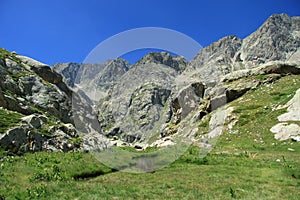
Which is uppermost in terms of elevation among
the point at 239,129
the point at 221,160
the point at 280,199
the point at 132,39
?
the point at 132,39

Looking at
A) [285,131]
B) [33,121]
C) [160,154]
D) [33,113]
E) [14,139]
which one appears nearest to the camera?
[14,139]

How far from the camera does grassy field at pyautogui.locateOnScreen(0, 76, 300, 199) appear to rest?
15.4m

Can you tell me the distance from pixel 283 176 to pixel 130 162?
15.3m

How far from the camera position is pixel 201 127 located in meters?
54.4

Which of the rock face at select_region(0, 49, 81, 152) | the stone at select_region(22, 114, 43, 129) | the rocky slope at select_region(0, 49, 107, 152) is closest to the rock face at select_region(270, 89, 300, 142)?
the rocky slope at select_region(0, 49, 107, 152)

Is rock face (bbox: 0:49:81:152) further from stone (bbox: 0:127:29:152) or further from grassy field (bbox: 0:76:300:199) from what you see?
grassy field (bbox: 0:76:300:199)

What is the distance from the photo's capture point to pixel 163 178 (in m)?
20.6

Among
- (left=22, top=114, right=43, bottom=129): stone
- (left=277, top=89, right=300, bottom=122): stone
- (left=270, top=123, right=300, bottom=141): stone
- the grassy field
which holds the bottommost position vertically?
the grassy field

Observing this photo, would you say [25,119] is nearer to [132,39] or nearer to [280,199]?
[132,39]

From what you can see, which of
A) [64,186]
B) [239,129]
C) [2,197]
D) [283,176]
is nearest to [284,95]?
[239,129]

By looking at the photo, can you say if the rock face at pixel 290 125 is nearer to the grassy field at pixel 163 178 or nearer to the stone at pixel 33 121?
the grassy field at pixel 163 178

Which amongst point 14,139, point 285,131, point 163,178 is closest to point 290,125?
point 285,131

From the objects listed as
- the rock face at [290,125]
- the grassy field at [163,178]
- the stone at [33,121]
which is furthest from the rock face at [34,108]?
the rock face at [290,125]

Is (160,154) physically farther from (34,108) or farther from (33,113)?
(34,108)
